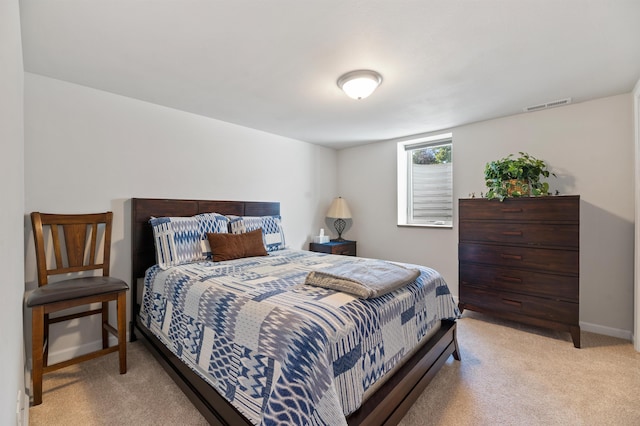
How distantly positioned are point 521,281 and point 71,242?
3.96 m

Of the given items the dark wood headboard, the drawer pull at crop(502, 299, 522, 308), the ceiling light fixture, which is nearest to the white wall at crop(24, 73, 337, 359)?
the dark wood headboard

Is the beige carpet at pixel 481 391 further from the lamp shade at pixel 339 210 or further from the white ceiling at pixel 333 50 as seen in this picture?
the lamp shade at pixel 339 210

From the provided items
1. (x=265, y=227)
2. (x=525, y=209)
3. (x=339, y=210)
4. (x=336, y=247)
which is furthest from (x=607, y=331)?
(x=265, y=227)

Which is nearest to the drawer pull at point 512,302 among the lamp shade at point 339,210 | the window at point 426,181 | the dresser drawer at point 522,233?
the dresser drawer at point 522,233

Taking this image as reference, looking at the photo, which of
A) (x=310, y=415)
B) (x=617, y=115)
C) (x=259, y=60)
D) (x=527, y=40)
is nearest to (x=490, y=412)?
(x=310, y=415)

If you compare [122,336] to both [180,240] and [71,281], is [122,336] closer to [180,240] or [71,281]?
[71,281]

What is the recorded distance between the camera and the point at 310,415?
1.06 meters

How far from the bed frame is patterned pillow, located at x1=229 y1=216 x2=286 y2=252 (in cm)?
35

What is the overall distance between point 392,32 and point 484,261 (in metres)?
2.38

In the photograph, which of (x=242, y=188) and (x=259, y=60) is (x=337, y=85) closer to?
(x=259, y=60)

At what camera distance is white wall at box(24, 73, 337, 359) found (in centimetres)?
221

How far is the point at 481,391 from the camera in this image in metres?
1.88

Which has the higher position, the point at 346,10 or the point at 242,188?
the point at 346,10

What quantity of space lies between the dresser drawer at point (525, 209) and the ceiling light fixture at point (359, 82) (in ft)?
5.48
